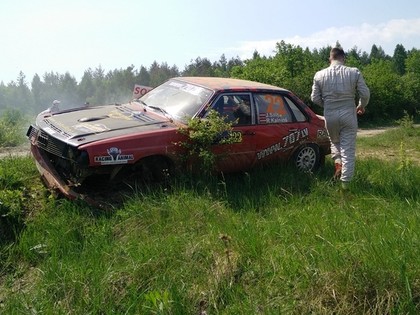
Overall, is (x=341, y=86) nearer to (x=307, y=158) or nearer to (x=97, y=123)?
(x=307, y=158)

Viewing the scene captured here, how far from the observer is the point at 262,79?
2231 centimetres

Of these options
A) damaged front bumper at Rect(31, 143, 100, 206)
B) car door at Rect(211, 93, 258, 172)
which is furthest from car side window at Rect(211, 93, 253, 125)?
damaged front bumper at Rect(31, 143, 100, 206)

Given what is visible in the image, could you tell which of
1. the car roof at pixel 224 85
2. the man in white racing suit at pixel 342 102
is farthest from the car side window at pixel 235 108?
the man in white racing suit at pixel 342 102

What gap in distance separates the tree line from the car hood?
1658cm

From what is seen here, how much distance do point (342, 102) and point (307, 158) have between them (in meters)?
1.19

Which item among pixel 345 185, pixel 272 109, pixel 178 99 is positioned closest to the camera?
pixel 345 185

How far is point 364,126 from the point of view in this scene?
918 inches

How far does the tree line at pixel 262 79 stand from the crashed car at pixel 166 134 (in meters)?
15.7

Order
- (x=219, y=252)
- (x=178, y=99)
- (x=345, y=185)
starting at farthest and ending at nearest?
(x=178, y=99), (x=345, y=185), (x=219, y=252)

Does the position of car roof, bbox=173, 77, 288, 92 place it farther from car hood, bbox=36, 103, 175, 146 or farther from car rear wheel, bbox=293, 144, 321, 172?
car rear wheel, bbox=293, 144, 321, 172

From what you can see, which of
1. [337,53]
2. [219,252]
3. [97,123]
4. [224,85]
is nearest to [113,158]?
[97,123]

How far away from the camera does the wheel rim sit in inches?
277

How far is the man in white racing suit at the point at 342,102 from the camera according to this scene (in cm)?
623

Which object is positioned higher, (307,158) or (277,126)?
(277,126)
